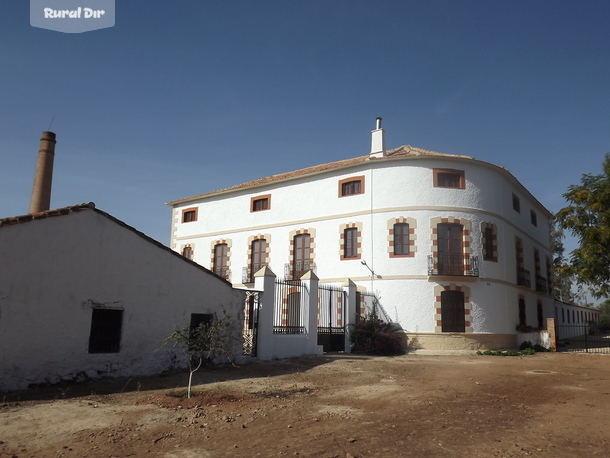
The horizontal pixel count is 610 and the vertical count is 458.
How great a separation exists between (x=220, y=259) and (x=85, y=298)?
60.1 ft

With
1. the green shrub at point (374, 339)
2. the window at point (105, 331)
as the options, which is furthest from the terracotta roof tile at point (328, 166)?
the window at point (105, 331)

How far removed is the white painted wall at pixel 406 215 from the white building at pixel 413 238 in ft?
0.16

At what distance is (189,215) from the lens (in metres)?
31.2

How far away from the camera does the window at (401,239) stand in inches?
896

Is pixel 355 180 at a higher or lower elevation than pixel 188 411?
higher

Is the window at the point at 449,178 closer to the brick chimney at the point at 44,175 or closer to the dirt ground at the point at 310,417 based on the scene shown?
the dirt ground at the point at 310,417

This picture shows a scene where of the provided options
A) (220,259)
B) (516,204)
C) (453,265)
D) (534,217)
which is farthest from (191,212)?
(534,217)

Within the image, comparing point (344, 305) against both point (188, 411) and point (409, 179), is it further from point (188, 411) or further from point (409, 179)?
point (188, 411)

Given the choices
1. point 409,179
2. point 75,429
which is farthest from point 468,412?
point 409,179

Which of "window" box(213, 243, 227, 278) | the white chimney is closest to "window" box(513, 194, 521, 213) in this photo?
the white chimney

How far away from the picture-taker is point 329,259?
80.3ft

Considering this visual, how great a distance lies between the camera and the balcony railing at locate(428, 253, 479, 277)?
2205 centimetres

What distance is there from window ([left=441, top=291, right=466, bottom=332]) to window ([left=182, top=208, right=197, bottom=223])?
53.6 ft

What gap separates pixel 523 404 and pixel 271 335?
8201 mm
